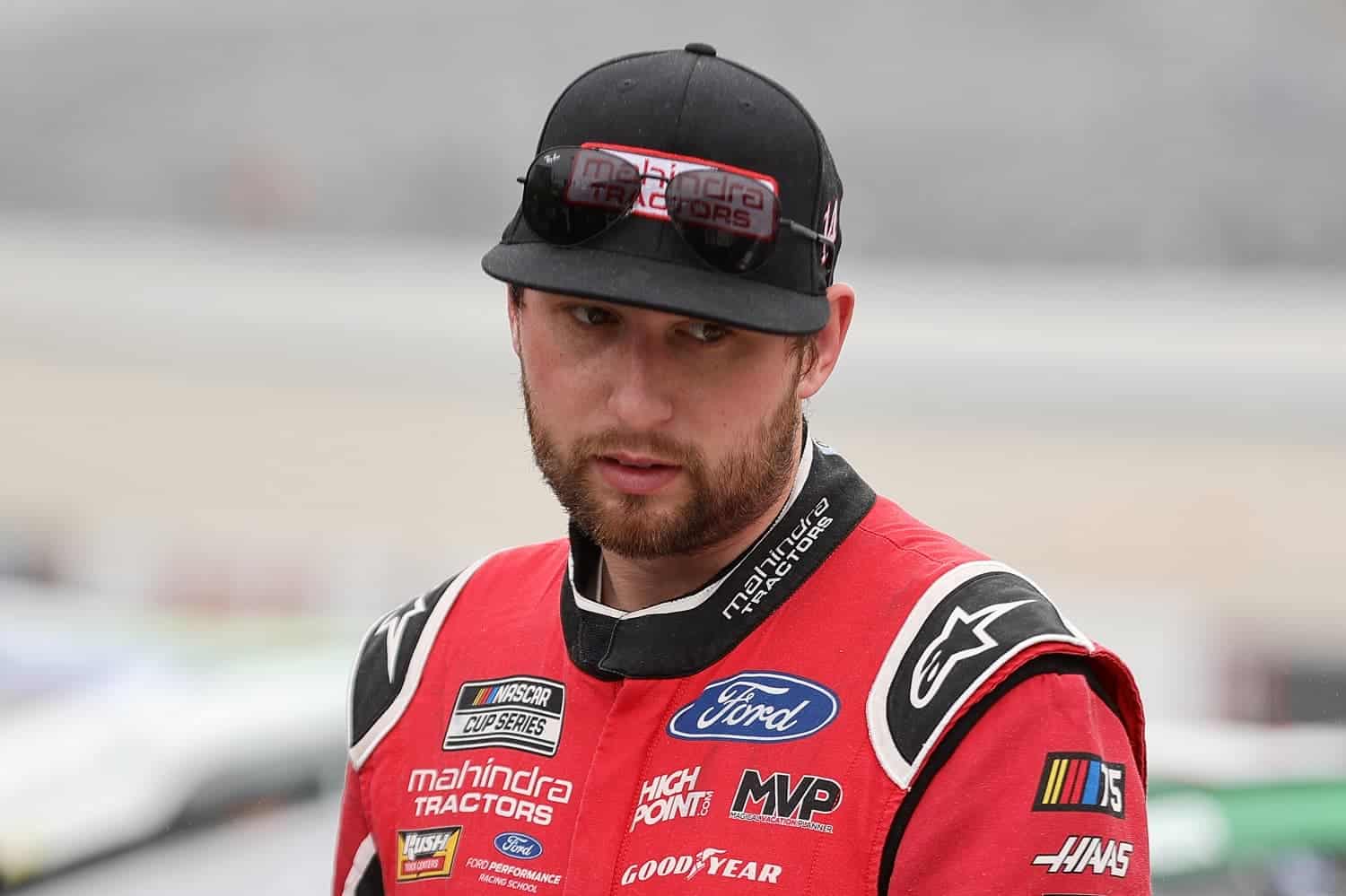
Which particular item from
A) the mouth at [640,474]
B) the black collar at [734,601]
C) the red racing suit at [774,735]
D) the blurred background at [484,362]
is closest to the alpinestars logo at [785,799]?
the red racing suit at [774,735]

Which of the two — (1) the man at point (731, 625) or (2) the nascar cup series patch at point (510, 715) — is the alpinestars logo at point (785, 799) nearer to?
(1) the man at point (731, 625)

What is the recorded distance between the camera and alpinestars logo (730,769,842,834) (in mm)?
1300

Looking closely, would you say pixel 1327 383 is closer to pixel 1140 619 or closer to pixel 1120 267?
Result: pixel 1120 267

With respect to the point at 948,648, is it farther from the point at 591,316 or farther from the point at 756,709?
the point at 591,316

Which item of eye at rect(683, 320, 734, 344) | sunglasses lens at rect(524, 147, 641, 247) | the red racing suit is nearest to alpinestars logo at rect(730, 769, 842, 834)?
the red racing suit

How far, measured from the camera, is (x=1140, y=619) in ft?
20.0

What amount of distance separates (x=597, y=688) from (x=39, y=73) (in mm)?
16911

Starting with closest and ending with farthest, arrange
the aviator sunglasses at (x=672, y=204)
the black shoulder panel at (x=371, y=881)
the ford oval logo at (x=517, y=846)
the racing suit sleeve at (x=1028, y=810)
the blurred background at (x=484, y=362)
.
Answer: the racing suit sleeve at (x=1028, y=810)
the aviator sunglasses at (x=672, y=204)
the ford oval logo at (x=517, y=846)
the black shoulder panel at (x=371, y=881)
the blurred background at (x=484, y=362)

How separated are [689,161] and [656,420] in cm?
20

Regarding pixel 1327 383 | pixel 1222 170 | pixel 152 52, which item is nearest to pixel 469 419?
pixel 1327 383

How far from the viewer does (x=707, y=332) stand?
135 centimetres

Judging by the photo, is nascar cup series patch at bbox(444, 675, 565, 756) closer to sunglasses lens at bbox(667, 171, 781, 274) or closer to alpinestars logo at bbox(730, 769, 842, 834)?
alpinestars logo at bbox(730, 769, 842, 834)

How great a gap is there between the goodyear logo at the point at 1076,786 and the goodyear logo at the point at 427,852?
20.4 inches

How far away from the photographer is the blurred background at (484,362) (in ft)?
13.4
